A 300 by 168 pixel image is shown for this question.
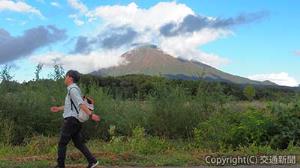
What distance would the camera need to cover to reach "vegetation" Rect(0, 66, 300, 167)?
14438 millimetres

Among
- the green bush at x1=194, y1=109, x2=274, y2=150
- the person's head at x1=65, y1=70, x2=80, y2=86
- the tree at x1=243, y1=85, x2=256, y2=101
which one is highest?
the person's head at x1=65, y1=70, x2=80, y2=86

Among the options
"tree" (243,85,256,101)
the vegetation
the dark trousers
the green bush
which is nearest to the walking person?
the dark trousers

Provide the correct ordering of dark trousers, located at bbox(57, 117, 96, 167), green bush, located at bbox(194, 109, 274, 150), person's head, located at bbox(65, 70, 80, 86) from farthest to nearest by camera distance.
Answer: green bush, located at bbox(194, 109, 274, 150) → person's head, located at bbox(65, 70, 80, 86) → dark trousers, located at bbox(57, 117, 96, 167)

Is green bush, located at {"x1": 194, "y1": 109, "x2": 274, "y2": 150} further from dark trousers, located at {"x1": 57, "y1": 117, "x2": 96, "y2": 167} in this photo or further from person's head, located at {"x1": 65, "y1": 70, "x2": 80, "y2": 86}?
person's head, located at {"x1": 65, "y1": 70, "x2": 80, "y2": 86}

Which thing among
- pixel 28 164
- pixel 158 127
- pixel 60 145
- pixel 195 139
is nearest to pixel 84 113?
pixel 60 145

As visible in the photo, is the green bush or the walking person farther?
the green bush

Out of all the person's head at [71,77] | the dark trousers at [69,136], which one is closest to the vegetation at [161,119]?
the dark trousers at [69,136]

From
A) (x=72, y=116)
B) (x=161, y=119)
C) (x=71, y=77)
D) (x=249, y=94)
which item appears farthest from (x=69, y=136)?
(x=249, y=94)

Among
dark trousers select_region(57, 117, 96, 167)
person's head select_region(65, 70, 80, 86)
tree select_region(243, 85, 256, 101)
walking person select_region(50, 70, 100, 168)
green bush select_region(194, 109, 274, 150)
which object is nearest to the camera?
walking person select_region(50, 70, 100, 168)

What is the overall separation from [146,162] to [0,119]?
675 cm

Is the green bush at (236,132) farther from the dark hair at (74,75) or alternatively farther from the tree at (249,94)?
the dark hair at (74,75)

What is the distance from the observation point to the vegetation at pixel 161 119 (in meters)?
14.4

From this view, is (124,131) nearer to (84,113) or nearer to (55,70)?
(55,70)

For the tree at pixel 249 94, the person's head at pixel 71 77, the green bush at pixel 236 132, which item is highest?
the person's head at pixel 71 77
